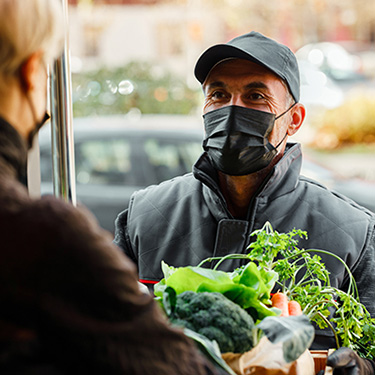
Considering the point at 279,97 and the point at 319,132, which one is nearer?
the point at 279,97

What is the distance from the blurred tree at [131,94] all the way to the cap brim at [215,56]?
25.3 feet

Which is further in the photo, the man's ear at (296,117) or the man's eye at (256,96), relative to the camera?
the man's ear at (296,117)

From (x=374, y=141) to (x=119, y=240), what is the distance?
11.5 m

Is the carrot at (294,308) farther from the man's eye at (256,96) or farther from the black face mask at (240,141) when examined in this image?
the man's eye at (256,96)

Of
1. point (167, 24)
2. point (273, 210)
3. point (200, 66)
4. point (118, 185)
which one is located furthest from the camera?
point (167, 24)

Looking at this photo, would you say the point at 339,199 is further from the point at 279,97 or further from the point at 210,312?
the point at 210,312

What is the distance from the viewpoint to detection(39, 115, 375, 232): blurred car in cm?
555

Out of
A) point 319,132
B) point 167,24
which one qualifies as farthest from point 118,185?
point 167,24

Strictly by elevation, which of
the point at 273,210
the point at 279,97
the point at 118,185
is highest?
the point at 279,97

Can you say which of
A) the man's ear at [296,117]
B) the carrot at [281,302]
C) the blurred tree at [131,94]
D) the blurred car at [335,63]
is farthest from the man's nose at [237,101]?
the blurred car at [335,63]

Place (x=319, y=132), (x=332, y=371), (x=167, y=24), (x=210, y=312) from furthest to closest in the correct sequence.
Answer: (x=167, y=24) → (x=319, y=132) → (x=332, y=371) → (x=210, y=312)

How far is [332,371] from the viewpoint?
5.50ft

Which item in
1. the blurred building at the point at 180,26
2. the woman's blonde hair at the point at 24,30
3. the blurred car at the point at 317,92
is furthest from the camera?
the blurred building at the point at 180,26

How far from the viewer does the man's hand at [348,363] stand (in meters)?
1.67
